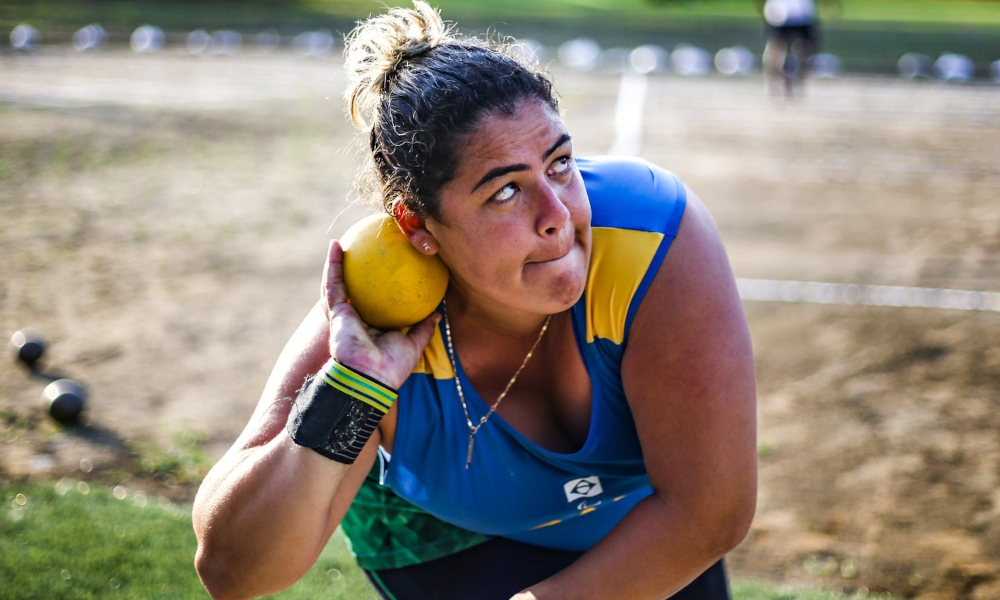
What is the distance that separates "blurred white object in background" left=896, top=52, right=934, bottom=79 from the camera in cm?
1820

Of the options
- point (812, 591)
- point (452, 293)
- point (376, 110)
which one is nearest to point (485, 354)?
point (452, 293)

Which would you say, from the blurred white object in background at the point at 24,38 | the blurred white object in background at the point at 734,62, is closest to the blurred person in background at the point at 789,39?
the blurred white object in background at the point at 734,62

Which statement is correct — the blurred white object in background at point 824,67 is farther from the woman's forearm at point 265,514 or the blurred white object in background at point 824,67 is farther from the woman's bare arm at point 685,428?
the woman's forearm at point 265,514

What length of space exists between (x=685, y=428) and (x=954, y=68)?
61.4ft

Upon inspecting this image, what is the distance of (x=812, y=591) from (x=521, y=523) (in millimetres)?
1650

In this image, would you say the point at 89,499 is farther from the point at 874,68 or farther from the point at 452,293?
the point at 874,68

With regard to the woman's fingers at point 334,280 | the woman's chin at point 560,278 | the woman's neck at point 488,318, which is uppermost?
the woman's chin at point 560,278

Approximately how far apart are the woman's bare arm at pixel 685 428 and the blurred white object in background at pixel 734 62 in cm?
1714

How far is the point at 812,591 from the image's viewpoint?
11.9 ft

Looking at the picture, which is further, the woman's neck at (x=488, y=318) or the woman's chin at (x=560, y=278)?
the woman's neck at (x=488, y=318)

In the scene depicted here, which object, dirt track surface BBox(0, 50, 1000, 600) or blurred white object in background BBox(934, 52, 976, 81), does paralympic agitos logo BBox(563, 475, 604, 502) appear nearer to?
dirt track surface BBox(0, 50, 1000, 600)

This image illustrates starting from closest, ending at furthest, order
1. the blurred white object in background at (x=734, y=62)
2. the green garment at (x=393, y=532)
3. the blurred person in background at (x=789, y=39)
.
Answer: the green garment at (x=393, y=532), the blurred person in background at (x=789, y=39), the blurred white object in background at (x=734, y=62)

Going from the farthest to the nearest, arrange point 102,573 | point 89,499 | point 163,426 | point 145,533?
point 163,426 < point 89,499 < point 145,533 < point 102,573

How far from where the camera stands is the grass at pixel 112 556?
3436mm
